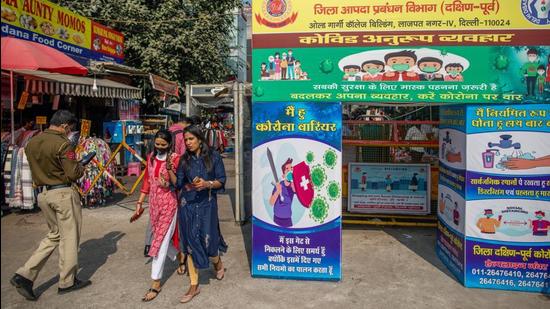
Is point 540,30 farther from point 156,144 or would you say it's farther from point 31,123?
point 31,123

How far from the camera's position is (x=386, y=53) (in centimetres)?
423

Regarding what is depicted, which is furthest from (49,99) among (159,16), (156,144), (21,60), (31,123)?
(156,144)

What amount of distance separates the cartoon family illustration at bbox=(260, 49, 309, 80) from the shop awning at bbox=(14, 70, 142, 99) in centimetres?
460

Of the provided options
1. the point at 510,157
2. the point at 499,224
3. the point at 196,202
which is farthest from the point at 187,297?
the point at 510,157

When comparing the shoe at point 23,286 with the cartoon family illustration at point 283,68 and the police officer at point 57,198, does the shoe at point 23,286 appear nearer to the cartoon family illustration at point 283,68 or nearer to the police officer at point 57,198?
the police officer at point 57,198

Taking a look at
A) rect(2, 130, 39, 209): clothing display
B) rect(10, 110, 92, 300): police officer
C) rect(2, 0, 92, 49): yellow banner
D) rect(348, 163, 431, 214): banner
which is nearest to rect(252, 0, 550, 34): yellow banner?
rect(10, 110, 92, 300): police officer

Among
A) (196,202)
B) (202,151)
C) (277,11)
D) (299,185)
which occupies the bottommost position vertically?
(196,202)

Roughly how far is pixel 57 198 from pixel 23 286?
90 centimetres

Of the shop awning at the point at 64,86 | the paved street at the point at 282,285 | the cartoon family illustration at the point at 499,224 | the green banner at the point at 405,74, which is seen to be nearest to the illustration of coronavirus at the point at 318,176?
the green banner at the point at 405,74

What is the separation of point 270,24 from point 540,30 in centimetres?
264

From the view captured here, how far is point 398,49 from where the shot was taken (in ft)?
13.8

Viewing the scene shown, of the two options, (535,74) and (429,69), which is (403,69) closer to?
(429,69)

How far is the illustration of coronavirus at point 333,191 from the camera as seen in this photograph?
4.36 meters

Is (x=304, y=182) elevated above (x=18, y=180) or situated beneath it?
elevated above
